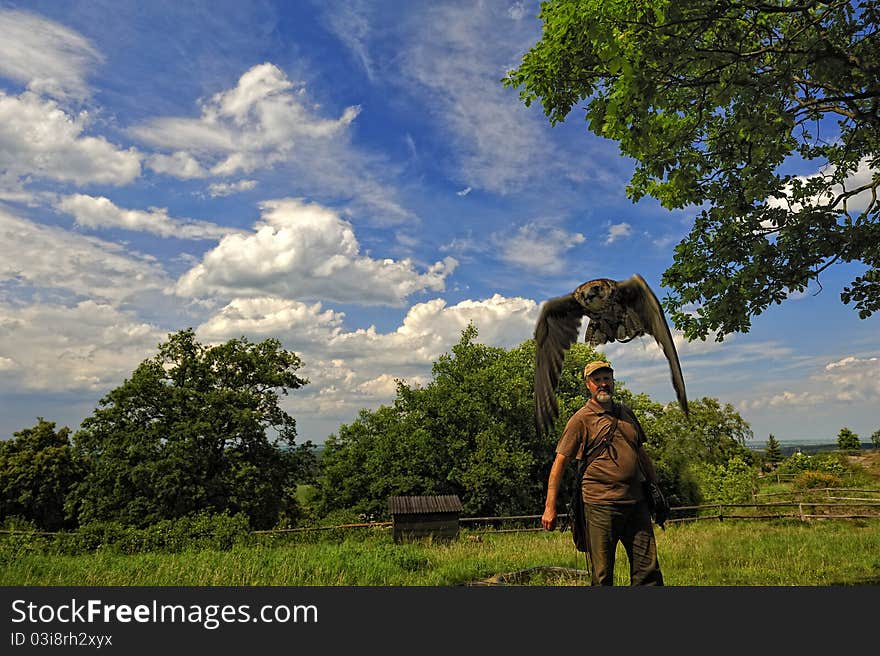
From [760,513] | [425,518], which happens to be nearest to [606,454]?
[425,518]

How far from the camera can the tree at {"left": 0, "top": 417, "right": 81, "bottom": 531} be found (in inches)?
1405

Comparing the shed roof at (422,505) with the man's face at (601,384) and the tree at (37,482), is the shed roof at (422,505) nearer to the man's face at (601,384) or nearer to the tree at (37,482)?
the man's face at (601,384)

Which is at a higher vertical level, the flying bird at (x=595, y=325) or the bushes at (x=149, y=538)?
the flying bird at (x=595, y=325)

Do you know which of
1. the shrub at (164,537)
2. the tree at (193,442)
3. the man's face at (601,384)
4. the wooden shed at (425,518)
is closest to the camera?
the man's face at (601,384)

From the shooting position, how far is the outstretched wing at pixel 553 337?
566 cm

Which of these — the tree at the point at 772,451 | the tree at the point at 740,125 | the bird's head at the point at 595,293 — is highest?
the tree at the point at 740,125

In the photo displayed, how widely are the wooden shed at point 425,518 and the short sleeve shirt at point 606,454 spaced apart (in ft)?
42.3

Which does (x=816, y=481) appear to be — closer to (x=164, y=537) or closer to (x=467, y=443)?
(x=467, y=443)

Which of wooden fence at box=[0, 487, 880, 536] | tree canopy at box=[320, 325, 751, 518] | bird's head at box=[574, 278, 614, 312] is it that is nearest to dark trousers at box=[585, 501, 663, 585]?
bird's head at box=[574, 278, 614, 312]

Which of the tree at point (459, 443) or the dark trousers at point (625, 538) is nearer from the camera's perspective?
the dark trousers at point (625, 538)

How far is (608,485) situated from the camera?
5.10m

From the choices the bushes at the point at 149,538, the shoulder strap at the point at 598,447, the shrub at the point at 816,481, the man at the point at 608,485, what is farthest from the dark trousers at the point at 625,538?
the shrub at the point at 816,481

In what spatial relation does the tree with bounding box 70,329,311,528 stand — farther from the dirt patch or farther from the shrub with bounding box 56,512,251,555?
the dirt patch

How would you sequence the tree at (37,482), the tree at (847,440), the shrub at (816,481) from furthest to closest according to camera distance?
the tree at (847,440)
the tree at (37,482)
the shrub at (816,481)
